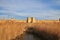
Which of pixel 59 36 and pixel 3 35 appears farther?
pixel 59 36

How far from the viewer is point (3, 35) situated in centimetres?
870

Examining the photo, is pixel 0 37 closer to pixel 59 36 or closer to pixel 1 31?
pixel 1 31

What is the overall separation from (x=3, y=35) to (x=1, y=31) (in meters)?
0.29

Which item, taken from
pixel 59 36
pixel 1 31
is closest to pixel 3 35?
pixel 1 31

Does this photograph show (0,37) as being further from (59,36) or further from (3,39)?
(59,36)

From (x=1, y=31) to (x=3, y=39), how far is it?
0.65 metres

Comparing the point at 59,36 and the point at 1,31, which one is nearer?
the point at 1,31

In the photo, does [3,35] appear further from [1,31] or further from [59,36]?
[59,36]

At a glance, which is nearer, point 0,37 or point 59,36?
point 0,37

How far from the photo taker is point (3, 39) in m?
8.37

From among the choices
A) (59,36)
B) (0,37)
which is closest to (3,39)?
(0,37)

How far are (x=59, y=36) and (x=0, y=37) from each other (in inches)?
138

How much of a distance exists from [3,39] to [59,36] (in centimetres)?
337

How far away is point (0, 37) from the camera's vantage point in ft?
27.4
